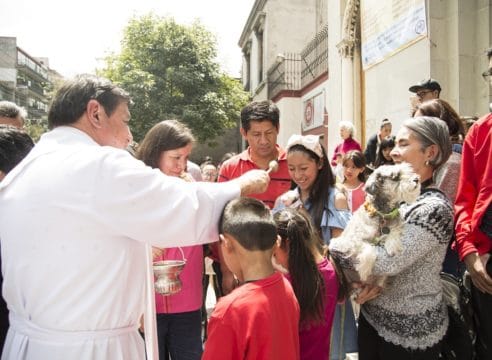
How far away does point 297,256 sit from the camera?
213cm

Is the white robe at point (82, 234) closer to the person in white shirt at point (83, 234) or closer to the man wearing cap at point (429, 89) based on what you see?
the person in white shirt at point (83, 234)

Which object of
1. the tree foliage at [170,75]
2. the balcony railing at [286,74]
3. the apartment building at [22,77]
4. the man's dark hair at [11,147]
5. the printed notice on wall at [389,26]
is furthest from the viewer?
the apartment building at [22,77]

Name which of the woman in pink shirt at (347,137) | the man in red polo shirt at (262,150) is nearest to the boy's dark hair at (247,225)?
the man in red polo shirt at (262,150)

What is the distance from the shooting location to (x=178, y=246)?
187 cm

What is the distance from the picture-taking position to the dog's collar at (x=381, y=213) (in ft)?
7.23

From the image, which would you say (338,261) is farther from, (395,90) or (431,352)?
(395,90)

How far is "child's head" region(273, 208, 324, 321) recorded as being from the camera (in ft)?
6.89

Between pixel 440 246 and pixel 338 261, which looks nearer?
pixel 440 246

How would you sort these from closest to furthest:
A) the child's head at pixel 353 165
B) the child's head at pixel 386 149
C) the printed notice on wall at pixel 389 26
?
the child's head at pixel 353 165
the child's head at pixel 386 149
the printed notice on wall at pixel 389 26

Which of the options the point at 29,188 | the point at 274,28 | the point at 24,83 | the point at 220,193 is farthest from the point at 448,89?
the point at 24,83

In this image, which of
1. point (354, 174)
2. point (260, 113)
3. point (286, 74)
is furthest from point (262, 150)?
point (286, 74)

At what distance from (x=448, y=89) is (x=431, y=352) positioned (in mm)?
5599

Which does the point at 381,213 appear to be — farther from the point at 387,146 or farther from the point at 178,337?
the point at 387,146

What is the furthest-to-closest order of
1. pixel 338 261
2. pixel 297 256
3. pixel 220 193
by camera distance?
pixel 338 261 → pixel 297 256 → pixel 220 193
